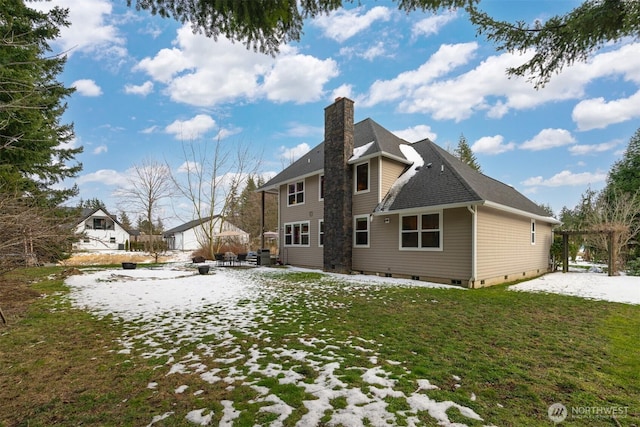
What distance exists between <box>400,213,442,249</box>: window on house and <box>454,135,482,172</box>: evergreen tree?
27046 mm

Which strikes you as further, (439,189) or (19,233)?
(439,189)

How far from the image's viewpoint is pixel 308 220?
1582 centimetres

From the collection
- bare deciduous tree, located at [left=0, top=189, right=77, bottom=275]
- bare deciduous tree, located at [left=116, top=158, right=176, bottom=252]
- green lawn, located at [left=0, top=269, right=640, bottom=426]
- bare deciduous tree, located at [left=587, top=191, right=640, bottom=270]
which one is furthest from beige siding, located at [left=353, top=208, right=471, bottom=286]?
bare deciduous tree, located at [left=116, top=158, right=176, bottom=252]

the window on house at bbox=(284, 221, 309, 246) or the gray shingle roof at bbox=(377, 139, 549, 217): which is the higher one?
the gray shingle roof at bbox=(377, 139, 549, 217)

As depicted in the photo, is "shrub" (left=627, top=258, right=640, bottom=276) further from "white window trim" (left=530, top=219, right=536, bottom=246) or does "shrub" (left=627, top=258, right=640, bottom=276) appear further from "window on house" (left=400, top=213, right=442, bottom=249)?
"window on house" (left=400, top=213, right=442, bottom=249)

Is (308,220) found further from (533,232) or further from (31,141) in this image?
(533,232)

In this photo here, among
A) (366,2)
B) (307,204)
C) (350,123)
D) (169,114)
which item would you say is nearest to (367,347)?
(366,2)

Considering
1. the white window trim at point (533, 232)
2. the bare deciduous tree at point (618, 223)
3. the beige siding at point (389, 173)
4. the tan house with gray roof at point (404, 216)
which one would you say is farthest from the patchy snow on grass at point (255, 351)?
the bare deciduous tree at point (618, 223)

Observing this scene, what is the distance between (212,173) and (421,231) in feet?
61.2

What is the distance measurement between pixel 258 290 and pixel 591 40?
872 cm

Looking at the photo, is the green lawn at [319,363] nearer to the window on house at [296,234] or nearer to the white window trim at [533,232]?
the white window trim at [533,232]

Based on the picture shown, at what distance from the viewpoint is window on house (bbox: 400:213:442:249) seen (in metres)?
10.7

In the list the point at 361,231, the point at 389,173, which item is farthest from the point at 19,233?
the point at 389,173

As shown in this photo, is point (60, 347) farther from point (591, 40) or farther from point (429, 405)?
point (591, 40)
